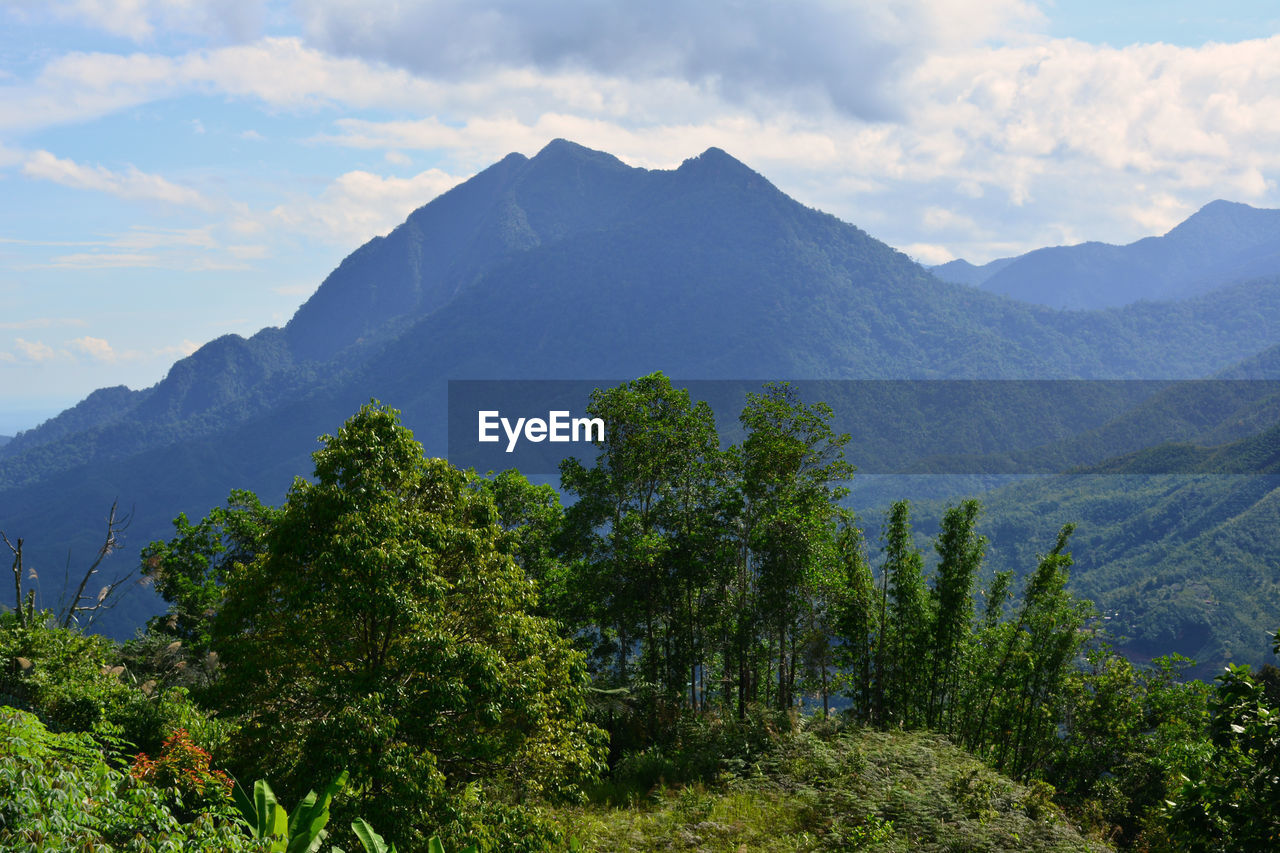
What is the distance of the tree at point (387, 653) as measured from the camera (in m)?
10.0

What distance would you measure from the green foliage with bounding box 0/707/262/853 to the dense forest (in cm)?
3

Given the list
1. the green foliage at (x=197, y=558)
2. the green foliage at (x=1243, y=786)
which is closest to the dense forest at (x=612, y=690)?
the green foliage at (x=1243, y=786)

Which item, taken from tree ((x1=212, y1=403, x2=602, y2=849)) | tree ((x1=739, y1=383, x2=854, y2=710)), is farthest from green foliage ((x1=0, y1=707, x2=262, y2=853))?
tree ((x1=739, y1=383, x2=854, y2=710))

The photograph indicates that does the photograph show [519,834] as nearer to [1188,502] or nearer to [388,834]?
[388,834]

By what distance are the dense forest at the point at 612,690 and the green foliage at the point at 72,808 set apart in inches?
1.3

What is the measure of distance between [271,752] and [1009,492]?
647 feet

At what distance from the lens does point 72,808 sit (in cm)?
536

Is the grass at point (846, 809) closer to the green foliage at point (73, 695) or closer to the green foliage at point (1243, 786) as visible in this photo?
the green foliage at point (1243, 786)

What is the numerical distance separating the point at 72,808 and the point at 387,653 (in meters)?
5.58

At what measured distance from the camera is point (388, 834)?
9773 millimetres

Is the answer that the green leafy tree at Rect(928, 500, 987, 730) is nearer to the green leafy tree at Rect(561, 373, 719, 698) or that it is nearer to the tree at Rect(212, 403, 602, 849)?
the green leafy tree at Rect(561, 373, 719, 698)

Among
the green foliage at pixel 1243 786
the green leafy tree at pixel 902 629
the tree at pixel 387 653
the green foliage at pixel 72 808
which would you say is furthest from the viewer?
the green leafy tree at pixel 902 629

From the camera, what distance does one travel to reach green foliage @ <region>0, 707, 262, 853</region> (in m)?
5.23

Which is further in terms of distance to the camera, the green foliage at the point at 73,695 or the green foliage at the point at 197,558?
the green foliage at the point at 197,558
